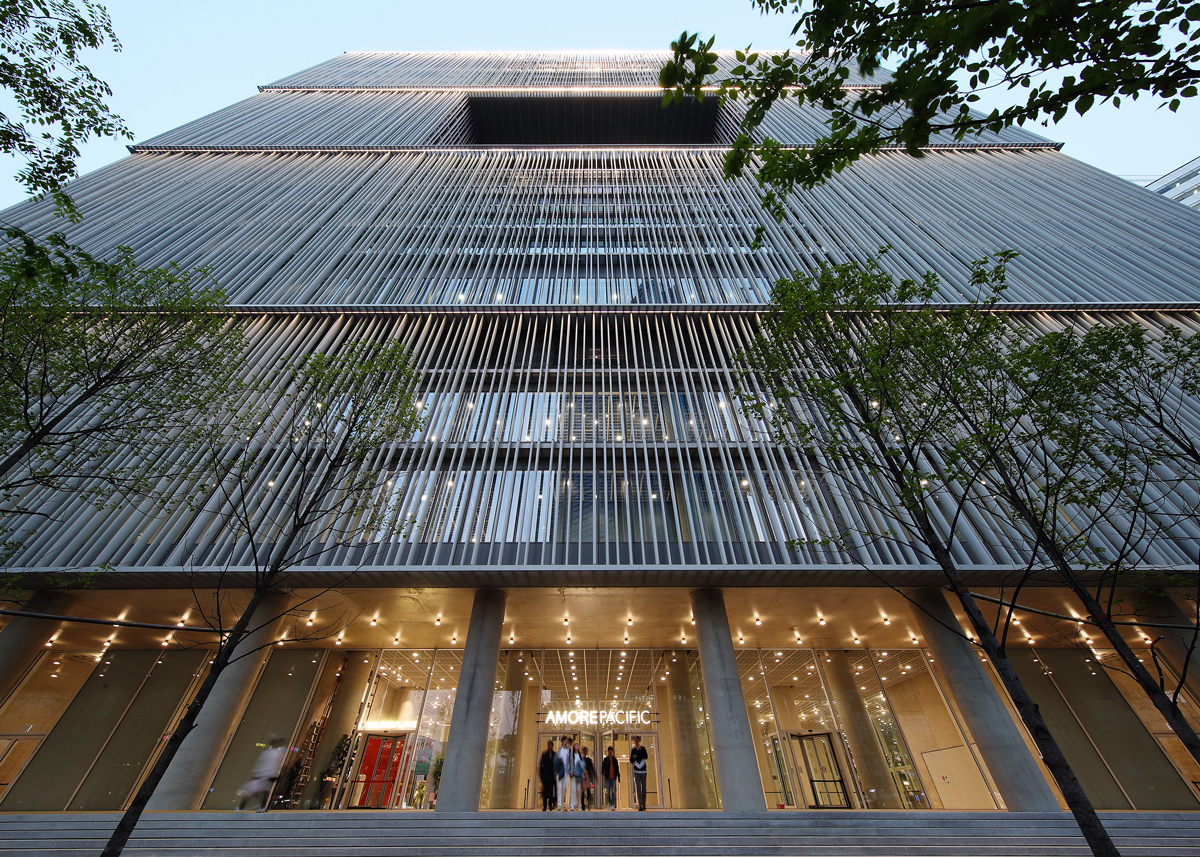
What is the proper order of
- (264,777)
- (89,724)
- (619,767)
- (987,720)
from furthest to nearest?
1. (89,724)
2. (619,767)
3. (264,777)
4. (987,720)

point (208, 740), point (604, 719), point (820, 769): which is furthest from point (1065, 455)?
point (208, 740)

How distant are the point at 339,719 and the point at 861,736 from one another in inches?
577

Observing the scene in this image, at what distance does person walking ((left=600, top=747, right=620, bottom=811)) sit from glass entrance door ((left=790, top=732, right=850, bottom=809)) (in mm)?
5089

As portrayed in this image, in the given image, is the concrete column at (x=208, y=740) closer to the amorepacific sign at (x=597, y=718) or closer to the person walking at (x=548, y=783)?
the person walking at (x=548, y=783)

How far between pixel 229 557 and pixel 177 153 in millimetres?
24328

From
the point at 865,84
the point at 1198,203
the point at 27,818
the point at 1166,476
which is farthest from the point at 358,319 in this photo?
the point at 1198,203

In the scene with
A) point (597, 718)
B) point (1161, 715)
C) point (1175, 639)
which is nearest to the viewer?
point (1175, 639)

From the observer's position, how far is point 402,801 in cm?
1266

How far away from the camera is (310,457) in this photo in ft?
36.0

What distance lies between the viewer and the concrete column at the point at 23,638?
1076 cm

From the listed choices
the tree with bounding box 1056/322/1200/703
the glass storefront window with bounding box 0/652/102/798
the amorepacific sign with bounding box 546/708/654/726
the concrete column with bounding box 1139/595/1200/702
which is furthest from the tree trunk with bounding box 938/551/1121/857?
the glass storefront window with bounding box 0/652/102/798

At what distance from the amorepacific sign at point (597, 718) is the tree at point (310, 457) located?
7.30 meters

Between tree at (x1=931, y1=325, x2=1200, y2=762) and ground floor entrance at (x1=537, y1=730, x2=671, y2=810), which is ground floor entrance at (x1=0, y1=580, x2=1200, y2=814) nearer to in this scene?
ground floor entrance at (x1=537, y1=730, x2=671, y2=810)

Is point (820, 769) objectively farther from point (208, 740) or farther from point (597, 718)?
point (208, 740)
